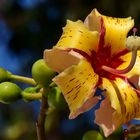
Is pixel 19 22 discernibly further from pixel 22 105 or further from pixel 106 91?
pixel 106 91

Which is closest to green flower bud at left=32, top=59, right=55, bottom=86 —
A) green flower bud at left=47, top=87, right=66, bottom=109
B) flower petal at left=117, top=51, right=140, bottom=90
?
green flower bud at left=47, top=87, right=66, bottom=109

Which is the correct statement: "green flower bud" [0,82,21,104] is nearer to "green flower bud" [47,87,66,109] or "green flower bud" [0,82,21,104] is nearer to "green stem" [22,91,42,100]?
"green stem" [22,91,42,100]

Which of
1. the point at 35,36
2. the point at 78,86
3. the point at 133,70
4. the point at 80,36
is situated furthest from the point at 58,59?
the point at 35,36

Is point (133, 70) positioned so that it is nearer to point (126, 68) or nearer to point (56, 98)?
point (126, 68)

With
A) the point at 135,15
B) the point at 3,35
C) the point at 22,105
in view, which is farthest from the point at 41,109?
the point at 3,35

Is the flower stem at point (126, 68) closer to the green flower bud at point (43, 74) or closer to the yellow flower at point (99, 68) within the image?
the yellow flower at point (99, 68)
